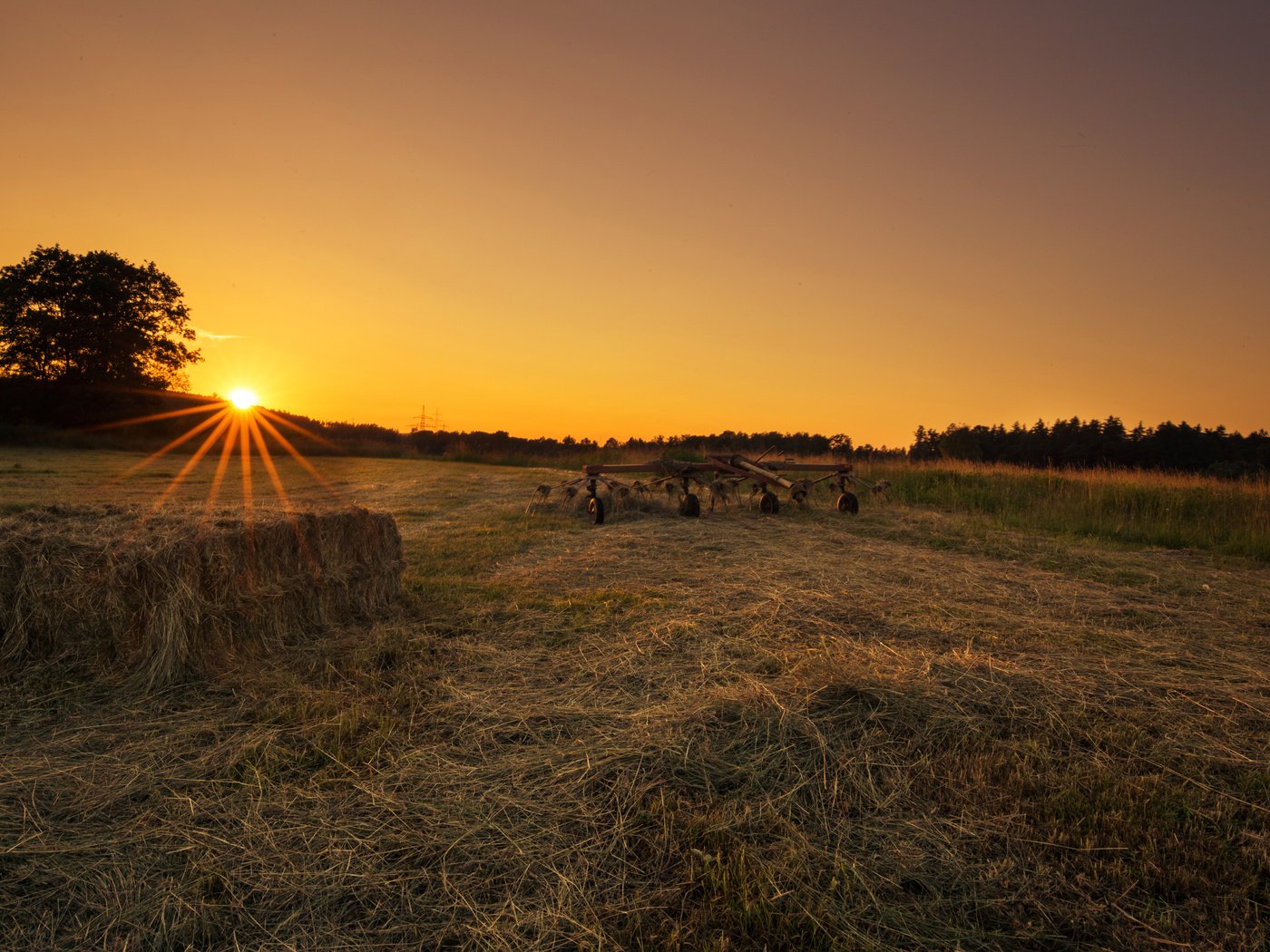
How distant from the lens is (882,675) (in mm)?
3645

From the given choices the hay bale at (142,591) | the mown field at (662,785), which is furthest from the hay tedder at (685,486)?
the hay bale at (142,591)

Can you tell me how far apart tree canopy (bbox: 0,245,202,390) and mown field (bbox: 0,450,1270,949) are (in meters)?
34.1

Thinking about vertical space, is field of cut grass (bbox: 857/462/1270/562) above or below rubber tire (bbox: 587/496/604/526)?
above

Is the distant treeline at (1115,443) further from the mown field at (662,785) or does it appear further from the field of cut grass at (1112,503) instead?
the mown field at (662,785)

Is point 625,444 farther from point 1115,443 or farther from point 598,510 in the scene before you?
point 1115,443

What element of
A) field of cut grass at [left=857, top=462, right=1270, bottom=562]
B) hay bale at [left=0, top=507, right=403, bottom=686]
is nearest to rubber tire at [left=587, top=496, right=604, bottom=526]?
hay bale at [left=0, top=507, right=403, bottom=686]

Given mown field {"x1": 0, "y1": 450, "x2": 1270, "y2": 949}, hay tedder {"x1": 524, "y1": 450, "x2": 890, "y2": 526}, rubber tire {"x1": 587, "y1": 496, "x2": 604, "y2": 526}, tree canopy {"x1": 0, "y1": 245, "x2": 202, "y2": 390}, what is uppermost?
tree canopy {"x1": 0, "y1": 245, "x2": 202, "y2": 390}

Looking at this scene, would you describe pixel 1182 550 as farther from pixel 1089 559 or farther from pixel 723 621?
pixel 723 621

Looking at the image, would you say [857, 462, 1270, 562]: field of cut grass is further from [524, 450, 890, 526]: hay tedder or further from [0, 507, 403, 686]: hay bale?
[0, 507, 403, 686]: hay bale

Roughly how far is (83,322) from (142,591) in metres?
34.6

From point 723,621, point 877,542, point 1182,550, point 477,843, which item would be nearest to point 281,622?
point 477,843

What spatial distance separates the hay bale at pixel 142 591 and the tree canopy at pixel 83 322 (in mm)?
32896

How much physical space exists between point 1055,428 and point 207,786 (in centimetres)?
5520

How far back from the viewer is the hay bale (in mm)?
3832
